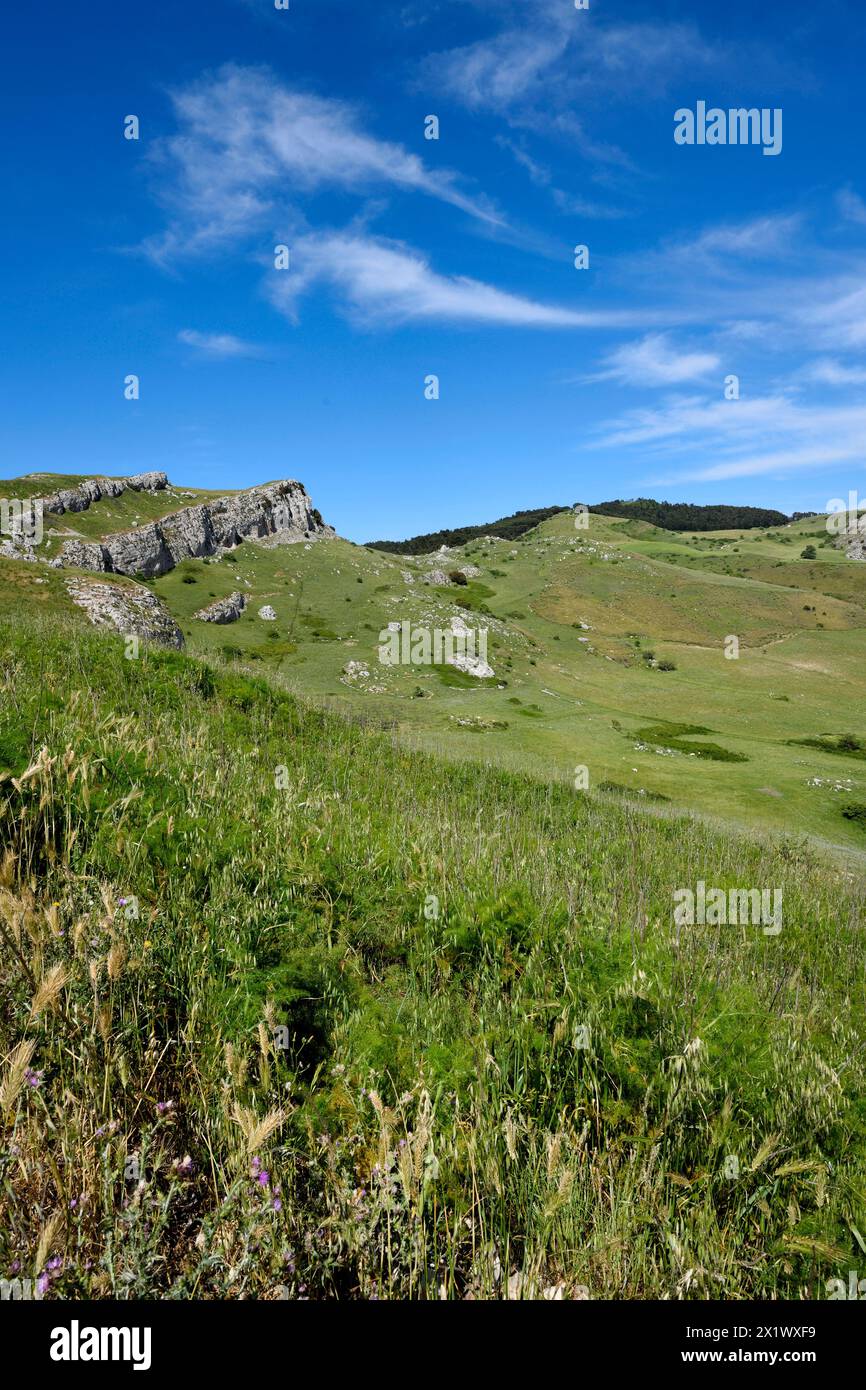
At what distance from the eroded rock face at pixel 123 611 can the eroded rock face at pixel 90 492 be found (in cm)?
4812

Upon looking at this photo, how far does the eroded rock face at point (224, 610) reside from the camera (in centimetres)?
5742

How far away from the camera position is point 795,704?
5259 cm

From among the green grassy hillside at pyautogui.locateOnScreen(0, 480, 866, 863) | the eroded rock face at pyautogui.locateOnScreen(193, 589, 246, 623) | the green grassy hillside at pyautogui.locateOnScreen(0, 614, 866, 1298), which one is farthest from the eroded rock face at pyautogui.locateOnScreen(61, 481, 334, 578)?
the green grassy hillside at pyautogui.locateOnScreen(0, 614, 866, 1298)

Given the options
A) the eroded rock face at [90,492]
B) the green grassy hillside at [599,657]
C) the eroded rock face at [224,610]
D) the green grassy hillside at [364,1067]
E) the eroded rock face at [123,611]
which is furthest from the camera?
the eroded rock face at [90,492]

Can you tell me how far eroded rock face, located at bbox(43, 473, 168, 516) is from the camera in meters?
69.8

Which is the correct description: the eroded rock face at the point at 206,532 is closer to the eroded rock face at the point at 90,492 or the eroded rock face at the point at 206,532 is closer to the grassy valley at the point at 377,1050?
the eroded rock face at the point at 90,492

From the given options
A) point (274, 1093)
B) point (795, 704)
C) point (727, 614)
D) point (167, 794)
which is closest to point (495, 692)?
point (795, 704)

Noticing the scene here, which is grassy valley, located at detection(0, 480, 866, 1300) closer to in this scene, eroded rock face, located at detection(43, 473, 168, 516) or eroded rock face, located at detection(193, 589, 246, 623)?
eroded rock face, located at detection(193, 589, 246, 623)

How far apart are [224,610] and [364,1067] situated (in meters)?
59.8

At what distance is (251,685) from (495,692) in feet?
99.9

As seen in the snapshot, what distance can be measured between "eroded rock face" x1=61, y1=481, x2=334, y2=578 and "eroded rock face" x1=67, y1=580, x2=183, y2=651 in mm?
30980

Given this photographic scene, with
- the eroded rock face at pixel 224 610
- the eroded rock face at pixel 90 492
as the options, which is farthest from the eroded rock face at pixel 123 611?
the eroded rock face at pixel 90 492

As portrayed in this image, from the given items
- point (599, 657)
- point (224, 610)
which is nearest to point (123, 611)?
point (224, 610)
